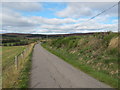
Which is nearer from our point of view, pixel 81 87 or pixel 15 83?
pixel 81 87

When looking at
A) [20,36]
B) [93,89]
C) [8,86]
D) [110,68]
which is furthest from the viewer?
[20,36]

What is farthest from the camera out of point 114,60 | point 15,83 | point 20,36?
point 20,36

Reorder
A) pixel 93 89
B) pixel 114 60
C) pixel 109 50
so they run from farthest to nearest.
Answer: pixel 109 50, pixel 114 60, pixel 93 89

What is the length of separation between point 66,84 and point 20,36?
7522 inches

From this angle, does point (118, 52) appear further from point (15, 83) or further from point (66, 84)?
point (15, 83)

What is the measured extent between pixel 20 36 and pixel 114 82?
629 ft

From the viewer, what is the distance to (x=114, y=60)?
34.2ft

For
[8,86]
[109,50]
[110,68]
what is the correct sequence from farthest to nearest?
[109,50], [110,68], [8,86]

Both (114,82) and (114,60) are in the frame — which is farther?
(114,60)

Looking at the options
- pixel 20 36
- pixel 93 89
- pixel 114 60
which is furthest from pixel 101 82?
pixel 20 36

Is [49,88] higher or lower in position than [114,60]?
lower

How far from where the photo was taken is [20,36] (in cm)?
19200

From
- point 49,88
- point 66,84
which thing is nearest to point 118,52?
point 66,84

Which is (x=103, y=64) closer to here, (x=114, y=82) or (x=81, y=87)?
(x=114, y=82)
